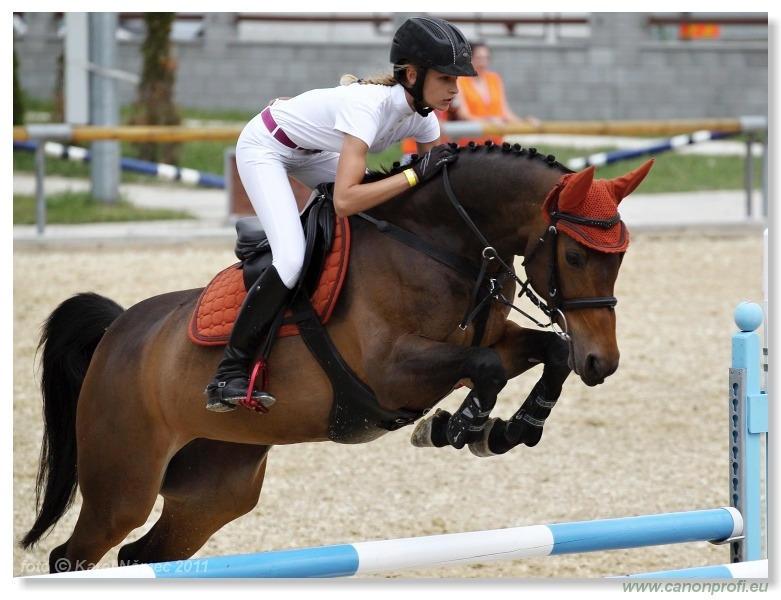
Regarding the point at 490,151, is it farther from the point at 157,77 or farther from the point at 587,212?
the point at 157,77

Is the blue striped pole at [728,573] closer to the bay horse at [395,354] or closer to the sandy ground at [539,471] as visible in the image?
the bay horse at [395,354]

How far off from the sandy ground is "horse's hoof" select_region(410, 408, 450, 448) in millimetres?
1158

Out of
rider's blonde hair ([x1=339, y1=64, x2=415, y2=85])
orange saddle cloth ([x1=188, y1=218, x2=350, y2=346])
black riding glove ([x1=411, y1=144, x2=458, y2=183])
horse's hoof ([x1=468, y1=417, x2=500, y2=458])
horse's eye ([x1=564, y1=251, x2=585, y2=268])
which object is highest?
rider's blonde hair ([x1=339, y1=64, x2=415, y2=85])

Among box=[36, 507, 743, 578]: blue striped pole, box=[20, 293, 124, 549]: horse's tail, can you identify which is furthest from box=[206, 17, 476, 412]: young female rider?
box=[20, 293, 124, 549]: horse's tail

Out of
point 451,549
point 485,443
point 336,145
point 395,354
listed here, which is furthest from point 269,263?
point 451,549

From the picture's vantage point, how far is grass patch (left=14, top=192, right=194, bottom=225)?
11547mm

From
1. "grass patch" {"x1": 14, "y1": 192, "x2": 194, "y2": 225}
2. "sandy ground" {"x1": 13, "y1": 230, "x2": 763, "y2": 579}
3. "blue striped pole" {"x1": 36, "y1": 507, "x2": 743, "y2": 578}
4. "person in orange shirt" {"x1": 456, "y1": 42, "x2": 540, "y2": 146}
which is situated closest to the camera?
"blue striped pole" {"x1": 36, "y1": 507, "x2": 743, "y2": 578}

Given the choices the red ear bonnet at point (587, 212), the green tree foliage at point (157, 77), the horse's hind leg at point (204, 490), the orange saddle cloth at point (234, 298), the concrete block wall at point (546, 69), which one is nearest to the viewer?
the red ear bonnet at point (587, 212)

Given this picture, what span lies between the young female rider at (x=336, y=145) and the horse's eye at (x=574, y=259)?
1.62ft

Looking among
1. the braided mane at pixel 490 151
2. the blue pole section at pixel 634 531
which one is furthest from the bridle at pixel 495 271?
Result: the blue pole section at pixel 634 531

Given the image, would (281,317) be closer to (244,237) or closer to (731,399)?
(244,237)

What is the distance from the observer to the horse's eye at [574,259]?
319 cm

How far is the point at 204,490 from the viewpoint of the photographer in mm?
4094

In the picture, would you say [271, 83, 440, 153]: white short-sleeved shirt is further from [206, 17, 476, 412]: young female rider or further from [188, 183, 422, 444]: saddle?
[188, 183, 422, 444]: saddle
